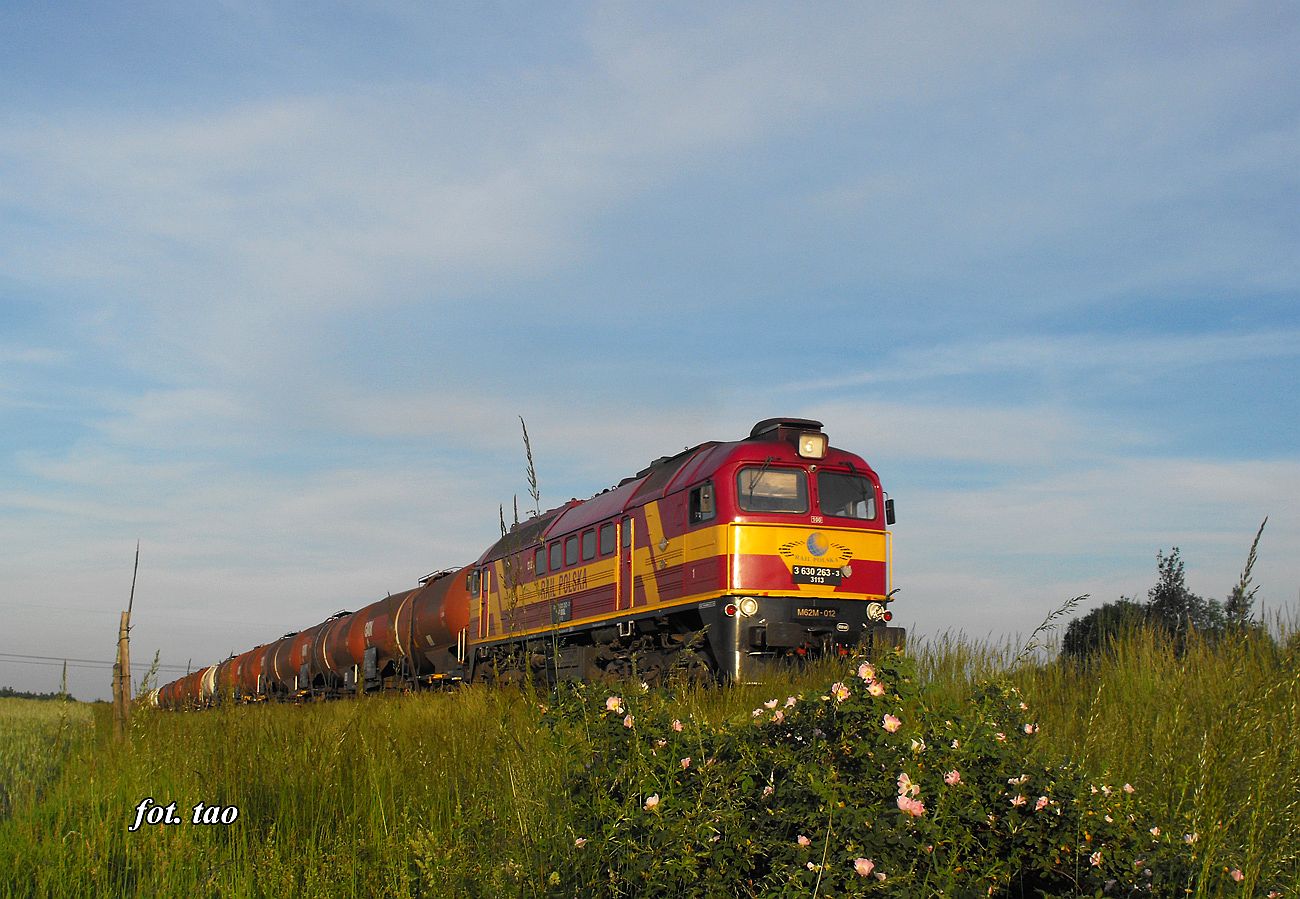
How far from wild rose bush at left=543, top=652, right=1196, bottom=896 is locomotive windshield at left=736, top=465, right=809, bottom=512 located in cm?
973

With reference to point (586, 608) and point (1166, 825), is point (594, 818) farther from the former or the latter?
point (586, 608)

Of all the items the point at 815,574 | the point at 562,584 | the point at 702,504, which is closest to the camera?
the point at 815,574

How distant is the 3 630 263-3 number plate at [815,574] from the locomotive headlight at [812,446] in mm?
1732

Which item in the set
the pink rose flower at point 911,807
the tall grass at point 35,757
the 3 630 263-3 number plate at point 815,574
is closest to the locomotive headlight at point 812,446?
the 3 630 263-3 number plate at point 815,574

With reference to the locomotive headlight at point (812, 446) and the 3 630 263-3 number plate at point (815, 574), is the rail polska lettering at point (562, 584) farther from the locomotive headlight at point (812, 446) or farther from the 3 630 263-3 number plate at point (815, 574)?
the locomotive headlight at point (812, 446)

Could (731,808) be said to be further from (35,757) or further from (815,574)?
(815,574)

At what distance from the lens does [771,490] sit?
14.8 metres

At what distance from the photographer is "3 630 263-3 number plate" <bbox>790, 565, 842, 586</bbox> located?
14.5 m

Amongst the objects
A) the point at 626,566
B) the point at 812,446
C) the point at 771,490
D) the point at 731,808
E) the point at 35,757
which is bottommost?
the point at 35,757

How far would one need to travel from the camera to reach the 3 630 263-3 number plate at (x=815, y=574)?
14.5 metres

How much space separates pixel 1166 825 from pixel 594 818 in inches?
99.7

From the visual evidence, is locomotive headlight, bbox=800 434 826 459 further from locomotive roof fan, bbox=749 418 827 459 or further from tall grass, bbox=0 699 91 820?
tall grass, bbox=0 699 91 820

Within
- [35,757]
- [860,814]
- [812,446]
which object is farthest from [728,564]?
[860,814]

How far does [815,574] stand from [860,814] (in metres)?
10.9
